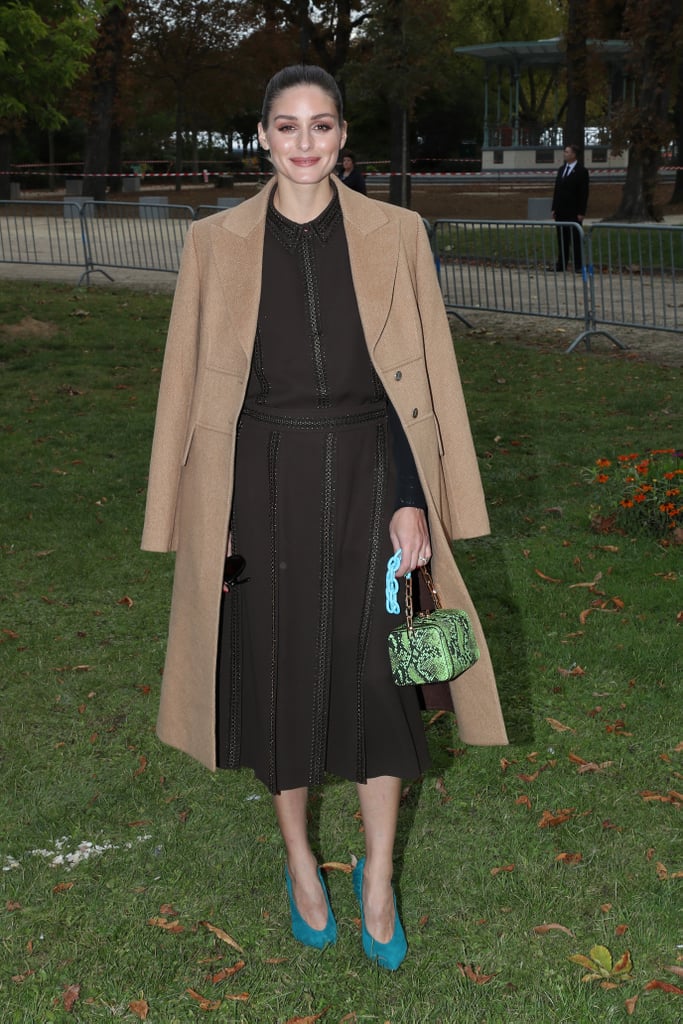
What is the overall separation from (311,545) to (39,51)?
12.3 meters

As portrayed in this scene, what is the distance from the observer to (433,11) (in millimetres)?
36969

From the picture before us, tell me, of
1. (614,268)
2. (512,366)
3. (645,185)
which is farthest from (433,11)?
(512,366)

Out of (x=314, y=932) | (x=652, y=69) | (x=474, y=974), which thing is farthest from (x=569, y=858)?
(x=652, y=69)

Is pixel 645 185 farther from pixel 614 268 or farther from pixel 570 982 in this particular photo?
pixel 570 982

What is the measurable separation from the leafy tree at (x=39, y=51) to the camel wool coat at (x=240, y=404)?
10470mm

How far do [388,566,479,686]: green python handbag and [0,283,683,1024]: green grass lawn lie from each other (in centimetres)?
93

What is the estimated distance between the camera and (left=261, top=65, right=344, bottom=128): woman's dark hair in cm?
312

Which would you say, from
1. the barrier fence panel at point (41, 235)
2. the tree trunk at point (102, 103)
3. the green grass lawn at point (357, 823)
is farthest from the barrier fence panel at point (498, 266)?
the tree trunk at point (102, 103)

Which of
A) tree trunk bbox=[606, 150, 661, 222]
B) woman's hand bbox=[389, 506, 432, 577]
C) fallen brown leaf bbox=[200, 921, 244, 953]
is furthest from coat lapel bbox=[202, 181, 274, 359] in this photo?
tree trunk bbox=[606, 150, 661, 222]

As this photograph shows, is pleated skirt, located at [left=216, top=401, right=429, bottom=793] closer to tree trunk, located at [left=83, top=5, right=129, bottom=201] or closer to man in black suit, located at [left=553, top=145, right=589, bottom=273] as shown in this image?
man in black suit, located at [left=553, top=145, right=589, bottom=273]

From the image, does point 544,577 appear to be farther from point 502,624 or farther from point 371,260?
point 371,260

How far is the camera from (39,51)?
14008 millimetres

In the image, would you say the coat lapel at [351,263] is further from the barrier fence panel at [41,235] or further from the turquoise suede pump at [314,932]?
the barrier fence panel at [41,235]

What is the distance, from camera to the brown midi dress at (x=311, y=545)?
3.19m
